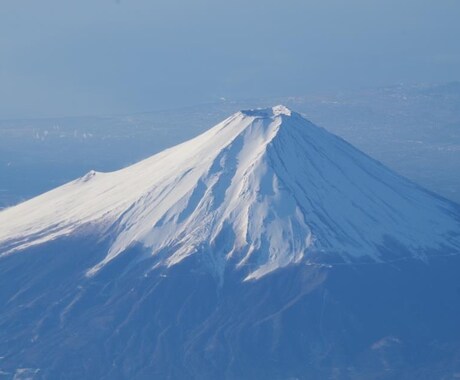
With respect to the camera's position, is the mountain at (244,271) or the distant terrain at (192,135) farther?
the distant terrain at (192,135)

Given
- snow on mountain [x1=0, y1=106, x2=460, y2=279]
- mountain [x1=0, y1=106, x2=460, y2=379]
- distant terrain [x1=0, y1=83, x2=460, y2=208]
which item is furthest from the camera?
distant terrain [x1=0, y1=83, x2=460, y2=208]

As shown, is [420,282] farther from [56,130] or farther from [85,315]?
[56,130]

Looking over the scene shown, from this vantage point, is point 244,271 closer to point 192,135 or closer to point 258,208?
point 258,208

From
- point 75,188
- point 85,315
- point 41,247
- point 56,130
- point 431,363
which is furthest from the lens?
point 56,130

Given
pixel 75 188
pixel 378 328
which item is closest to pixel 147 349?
pixel 378 328

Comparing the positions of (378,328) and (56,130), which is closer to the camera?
(378,328)
